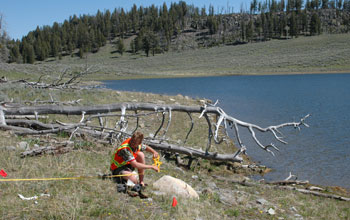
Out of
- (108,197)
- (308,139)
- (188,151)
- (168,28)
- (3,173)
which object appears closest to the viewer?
(108,197)

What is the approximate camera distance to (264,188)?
748 cm

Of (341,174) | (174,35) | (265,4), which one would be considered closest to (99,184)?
(341,174)

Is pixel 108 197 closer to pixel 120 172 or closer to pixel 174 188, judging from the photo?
pixel 120 172

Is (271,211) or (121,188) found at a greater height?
(121,188)

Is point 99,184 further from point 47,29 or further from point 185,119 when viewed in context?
point 47,29

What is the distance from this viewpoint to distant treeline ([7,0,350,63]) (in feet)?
374

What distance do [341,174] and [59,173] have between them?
26.1 feet

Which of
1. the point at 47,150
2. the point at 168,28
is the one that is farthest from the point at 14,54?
the point at 47,150

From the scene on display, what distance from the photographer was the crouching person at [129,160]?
5.23 meters

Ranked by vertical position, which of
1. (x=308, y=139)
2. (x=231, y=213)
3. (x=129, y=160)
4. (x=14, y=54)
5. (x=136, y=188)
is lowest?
(x=308, y=139)

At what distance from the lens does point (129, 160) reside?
5254 mm

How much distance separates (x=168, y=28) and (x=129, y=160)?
13384 cm

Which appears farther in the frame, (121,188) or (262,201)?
(262,201)

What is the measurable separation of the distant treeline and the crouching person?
100727 millimetres
